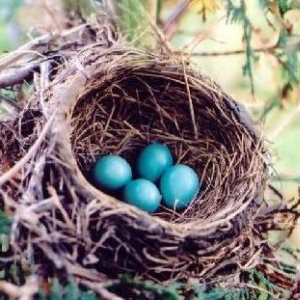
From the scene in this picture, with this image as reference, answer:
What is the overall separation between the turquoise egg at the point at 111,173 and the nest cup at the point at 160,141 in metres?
0.03

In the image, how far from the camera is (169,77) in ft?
4.86

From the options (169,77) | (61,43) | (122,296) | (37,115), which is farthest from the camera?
(61,43)

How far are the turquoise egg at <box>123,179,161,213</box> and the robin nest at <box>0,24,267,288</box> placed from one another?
49 mm

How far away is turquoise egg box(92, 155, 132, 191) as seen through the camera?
59.0 inches

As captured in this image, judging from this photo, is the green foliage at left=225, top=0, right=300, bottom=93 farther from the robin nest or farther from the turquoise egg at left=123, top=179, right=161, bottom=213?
the turquoise egg at left=123, top=179, right=161, bottom=213

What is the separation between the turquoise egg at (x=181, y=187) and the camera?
4.94ft

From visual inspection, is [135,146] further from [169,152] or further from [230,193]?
[230,193]

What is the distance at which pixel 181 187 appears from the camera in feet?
4.93

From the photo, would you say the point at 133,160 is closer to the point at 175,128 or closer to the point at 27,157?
the point at 175,128

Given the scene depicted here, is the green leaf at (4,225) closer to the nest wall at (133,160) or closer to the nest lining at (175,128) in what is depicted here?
the nest wall at (133,160)

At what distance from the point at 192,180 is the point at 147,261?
333 mm

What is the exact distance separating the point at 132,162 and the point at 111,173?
0.45 feet

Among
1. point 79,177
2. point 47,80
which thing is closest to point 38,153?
point 79,177

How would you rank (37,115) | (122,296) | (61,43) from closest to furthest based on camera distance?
(122,296)
(37,115)
(61,43)
